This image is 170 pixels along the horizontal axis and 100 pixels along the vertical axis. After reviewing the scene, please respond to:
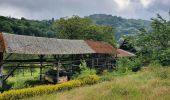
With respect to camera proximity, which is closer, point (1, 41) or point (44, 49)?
point (1, 41)

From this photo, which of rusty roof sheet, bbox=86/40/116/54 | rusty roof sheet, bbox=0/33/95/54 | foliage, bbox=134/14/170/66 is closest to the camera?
foliage, bbox=134/14/170/66

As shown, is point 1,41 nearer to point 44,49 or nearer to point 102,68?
point 44,49

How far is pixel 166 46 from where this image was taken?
13.1m

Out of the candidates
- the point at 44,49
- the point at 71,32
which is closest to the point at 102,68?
the point at 44,49

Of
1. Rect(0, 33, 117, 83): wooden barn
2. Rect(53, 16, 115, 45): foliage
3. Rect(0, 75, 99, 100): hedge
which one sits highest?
Rect(53, 16, 115, 45): foliage

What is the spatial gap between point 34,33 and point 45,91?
61976 millimetres

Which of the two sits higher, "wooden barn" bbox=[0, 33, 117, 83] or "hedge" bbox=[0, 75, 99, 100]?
"wooden barn" bbox=[0, 33, 117, 83]

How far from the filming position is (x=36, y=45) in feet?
97.9

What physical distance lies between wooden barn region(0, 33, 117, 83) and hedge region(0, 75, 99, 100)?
2.89m

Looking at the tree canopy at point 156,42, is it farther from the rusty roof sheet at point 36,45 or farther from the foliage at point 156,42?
the rusty roof sheet at point 36,45

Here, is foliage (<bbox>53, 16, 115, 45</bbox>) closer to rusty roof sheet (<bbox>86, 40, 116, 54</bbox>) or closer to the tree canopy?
rusty roof sheet (<bbox>86, 40, 116, 54</bbox>)

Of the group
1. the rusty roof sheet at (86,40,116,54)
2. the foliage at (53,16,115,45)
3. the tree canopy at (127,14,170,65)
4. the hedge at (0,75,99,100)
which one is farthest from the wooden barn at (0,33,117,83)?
the foliage at (53,16,115,45)

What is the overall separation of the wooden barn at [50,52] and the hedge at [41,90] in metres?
2.89

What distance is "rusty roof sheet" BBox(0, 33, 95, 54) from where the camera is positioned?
26.1m
